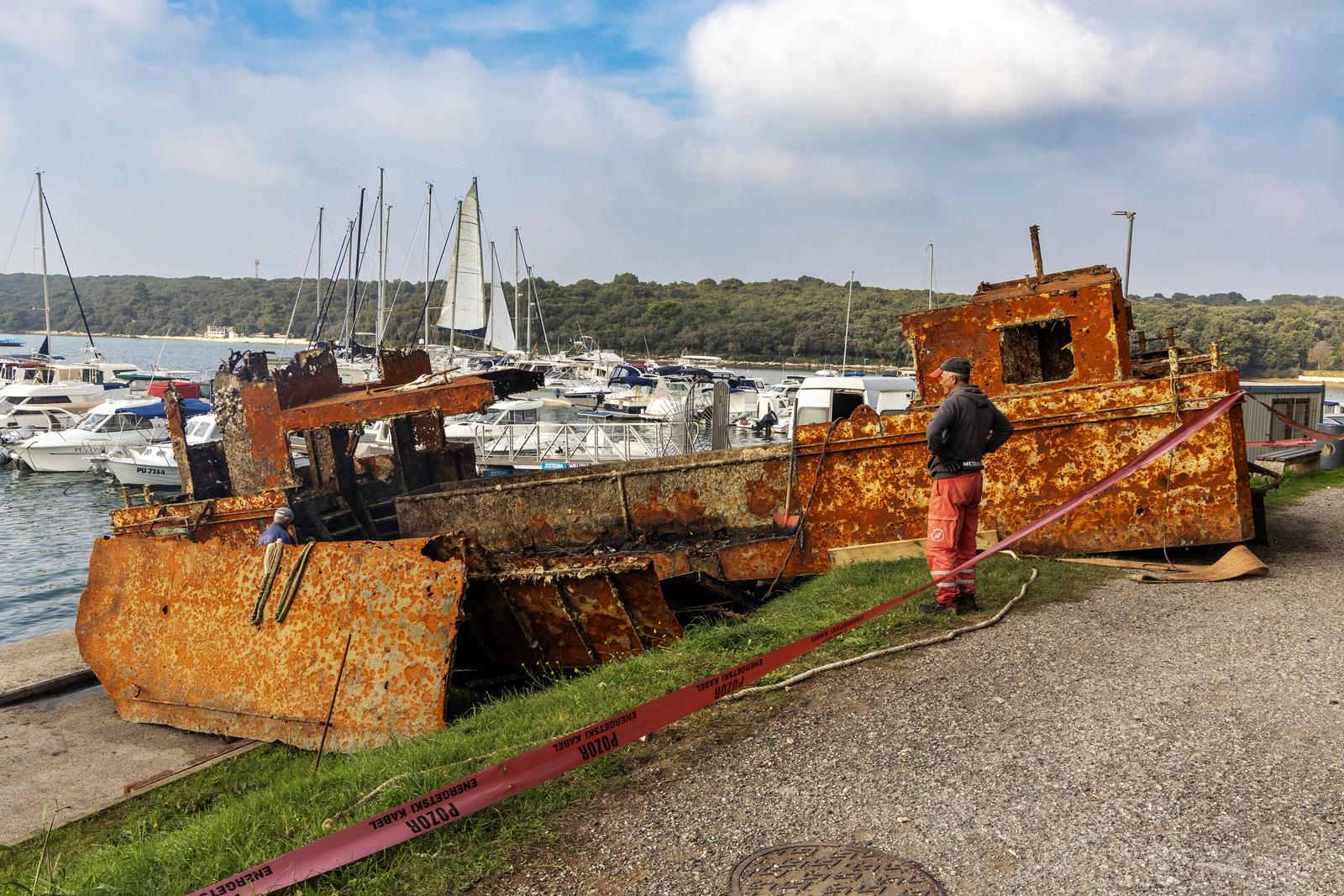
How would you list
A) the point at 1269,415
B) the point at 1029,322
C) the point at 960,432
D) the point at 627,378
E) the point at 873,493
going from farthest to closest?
the point at 627,378 < the point at 1269,415 < the point at 873,493 < the point at 1029,322 < the point at 960,432

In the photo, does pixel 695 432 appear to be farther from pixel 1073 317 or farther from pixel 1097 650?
pixel 1097 650

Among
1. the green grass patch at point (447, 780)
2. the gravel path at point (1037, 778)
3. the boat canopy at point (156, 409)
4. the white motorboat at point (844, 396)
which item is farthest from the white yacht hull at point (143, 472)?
the gravel path at point (1037, 778)

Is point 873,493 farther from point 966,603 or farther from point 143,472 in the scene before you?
point 143,472

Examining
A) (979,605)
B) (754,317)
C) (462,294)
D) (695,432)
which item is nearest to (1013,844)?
(979,605)

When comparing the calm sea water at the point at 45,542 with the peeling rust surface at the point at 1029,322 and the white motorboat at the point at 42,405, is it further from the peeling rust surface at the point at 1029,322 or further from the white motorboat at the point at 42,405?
the peeling rust surface at the point at 1029,322

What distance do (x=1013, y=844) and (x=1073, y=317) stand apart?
21.2ft

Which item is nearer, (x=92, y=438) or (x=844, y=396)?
(x=844, y=396)

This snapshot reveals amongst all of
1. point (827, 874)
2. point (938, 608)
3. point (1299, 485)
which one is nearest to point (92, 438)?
point (938, 608)

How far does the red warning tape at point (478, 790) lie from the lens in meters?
3.83

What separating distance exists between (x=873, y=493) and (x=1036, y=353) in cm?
227

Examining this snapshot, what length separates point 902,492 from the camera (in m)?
9.21

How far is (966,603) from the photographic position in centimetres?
684

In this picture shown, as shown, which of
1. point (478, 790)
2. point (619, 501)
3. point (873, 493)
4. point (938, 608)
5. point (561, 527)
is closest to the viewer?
point (478, 790)

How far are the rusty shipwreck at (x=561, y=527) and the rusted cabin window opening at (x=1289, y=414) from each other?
11511mm
